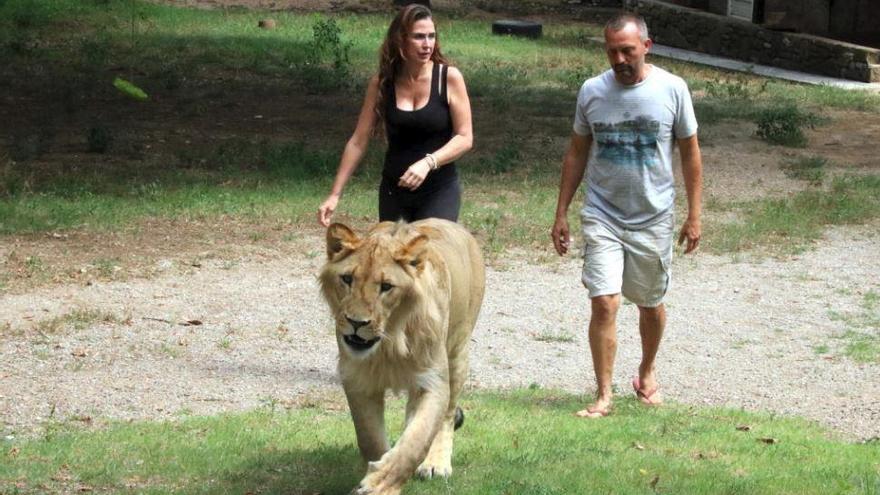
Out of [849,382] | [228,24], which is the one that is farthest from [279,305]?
[228,24]

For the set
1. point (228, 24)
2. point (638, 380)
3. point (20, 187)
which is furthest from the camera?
point (228, 24)

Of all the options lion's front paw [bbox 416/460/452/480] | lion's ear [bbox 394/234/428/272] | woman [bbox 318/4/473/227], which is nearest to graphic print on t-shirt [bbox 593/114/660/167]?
woman [bbox 318/4/473/227]

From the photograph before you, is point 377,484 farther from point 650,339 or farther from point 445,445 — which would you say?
point 650,339

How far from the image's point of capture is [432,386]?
18.4 ft

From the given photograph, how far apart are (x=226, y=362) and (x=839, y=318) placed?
4.47 metres

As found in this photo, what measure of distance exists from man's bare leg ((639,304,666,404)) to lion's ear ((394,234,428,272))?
274cm

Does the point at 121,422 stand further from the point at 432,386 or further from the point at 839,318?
the point at 839,318

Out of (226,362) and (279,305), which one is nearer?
(226,362)

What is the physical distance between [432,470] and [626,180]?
218 cm

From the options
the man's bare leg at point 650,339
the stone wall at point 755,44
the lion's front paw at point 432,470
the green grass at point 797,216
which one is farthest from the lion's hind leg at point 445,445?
the stone wall at point 755,44

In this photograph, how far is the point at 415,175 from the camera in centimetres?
673

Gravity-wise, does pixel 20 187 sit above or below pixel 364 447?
below

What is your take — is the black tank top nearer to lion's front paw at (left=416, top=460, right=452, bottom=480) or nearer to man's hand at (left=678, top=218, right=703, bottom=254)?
man's hand at (left=678, top=218, right=703, bottom=254)

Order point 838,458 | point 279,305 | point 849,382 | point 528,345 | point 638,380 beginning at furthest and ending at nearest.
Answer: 1. point 279,305
2. point 528,345
3. point 849,382
4. point 638,380
5. point 838,458
